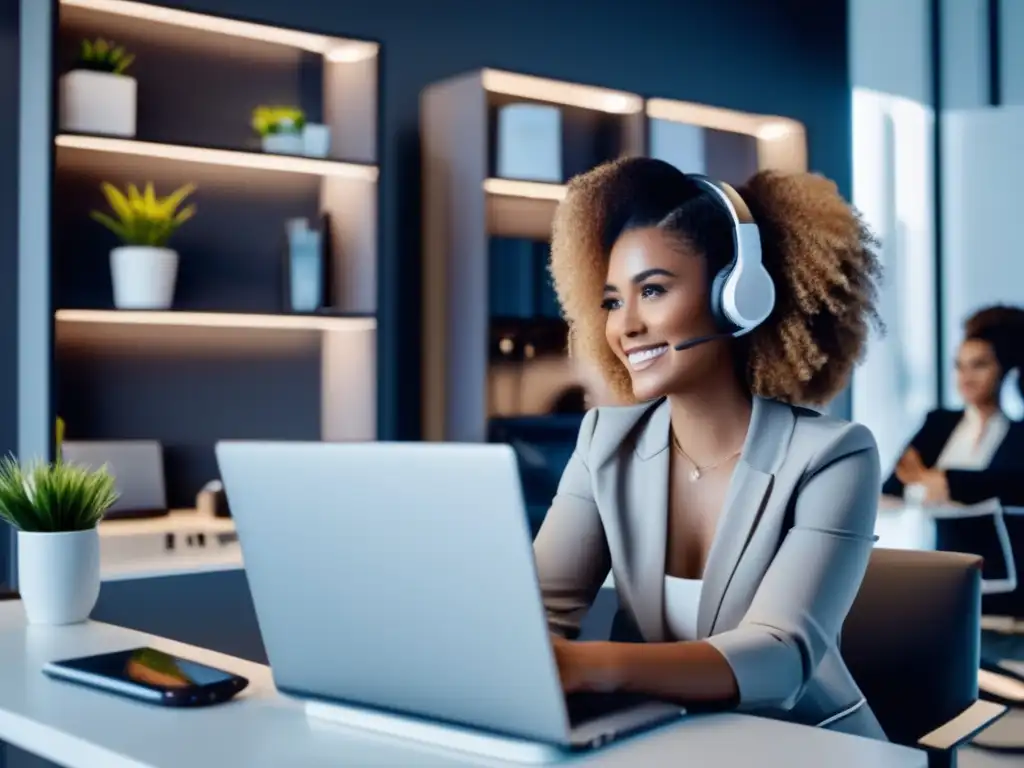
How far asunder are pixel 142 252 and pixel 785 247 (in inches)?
85.3

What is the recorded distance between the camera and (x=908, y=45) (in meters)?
5.96

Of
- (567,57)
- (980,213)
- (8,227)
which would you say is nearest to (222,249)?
(8,227)

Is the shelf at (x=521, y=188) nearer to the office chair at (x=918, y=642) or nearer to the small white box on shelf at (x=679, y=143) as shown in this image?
the small white box on shelf at (x=679, y=143)

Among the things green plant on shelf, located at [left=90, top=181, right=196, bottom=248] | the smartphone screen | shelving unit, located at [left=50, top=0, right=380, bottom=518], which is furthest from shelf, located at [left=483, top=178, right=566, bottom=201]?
the smartphone screen

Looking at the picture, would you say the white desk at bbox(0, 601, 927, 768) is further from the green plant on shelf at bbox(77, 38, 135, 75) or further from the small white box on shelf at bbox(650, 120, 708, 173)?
the small white box on shelf at bbox(650, 120, 708, 173)

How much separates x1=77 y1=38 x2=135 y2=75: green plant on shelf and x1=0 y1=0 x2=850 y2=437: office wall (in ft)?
0.79

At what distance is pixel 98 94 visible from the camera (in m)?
3.25

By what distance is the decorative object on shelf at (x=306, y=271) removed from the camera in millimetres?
3637

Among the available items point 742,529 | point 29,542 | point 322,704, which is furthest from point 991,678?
point 29,542

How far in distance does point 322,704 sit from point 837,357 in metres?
0.84

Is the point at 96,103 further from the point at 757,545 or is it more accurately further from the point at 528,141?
the point at 757,545

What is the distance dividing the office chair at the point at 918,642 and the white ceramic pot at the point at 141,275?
88.6 inches

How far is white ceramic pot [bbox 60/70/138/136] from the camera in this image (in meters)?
3.22

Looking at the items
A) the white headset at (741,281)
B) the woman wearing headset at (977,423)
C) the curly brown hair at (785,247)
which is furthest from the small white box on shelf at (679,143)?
the white headset at (741,281)
